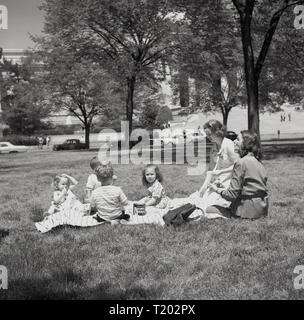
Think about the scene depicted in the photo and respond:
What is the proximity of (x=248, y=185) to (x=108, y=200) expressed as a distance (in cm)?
193

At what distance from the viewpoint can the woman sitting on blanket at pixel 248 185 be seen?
7125 millimetres

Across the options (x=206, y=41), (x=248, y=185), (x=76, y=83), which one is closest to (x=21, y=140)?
(x=76, y=83)

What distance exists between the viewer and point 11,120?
52.0 meters

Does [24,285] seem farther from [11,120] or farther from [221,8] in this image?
[11,120]

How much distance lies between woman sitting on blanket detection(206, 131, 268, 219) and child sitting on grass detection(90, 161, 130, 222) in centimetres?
139

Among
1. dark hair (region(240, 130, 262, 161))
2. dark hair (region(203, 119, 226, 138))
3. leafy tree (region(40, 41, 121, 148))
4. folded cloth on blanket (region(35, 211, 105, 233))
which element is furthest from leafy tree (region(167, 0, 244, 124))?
folded cloth on blanket (region(35, 211, 105, 233))

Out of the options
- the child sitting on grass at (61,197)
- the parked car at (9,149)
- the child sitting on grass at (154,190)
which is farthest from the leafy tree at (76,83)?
the child sitting on grass at (154,190)

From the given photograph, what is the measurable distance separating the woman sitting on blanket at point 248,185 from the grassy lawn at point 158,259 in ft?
0.72

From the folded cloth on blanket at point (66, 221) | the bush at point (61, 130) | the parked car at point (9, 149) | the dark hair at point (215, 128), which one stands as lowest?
the folded cloth on blanket at point (66, 221)

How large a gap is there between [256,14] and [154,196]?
56.5 ft

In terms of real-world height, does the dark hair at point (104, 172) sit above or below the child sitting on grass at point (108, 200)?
above

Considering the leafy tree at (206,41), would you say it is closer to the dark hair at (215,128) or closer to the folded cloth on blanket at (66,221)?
the dark hair at (215,128)

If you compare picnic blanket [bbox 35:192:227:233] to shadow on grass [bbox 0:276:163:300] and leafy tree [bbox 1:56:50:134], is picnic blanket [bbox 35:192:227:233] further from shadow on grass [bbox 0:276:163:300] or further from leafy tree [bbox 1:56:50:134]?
leafy tree [bbox 1:56:50:134]

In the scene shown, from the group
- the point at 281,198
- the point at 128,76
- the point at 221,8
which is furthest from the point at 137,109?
the point at 281,198
